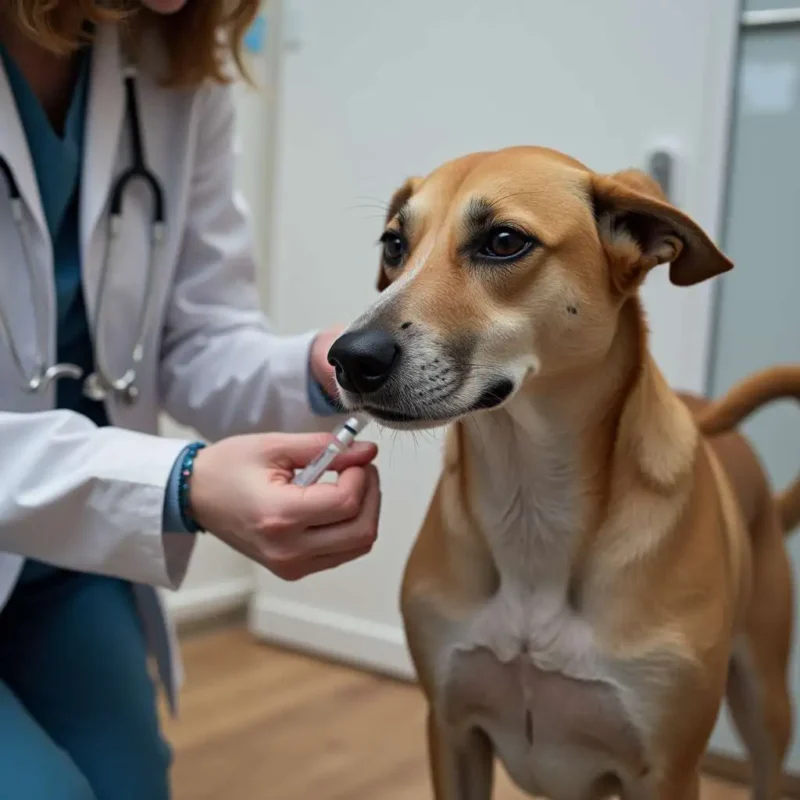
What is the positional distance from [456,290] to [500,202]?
0.10 metres

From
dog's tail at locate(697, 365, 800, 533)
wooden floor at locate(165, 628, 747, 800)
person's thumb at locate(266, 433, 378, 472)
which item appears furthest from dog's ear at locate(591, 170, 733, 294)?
wooden floor at locate(165, 628, 747, 800)

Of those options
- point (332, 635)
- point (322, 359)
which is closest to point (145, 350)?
point (322, 359)

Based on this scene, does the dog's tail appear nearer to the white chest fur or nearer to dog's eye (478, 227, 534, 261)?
the white chest fur

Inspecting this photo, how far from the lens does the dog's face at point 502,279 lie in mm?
829

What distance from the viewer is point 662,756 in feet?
3.10

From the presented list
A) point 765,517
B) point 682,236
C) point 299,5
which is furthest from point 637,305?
point 299,5

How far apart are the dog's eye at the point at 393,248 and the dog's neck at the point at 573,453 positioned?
19 centimetres

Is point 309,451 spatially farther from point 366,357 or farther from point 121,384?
point 121,384

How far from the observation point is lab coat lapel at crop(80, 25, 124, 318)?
1.12 m

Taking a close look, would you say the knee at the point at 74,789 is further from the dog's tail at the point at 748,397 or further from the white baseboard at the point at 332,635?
the white baseboard at the point at 332,635

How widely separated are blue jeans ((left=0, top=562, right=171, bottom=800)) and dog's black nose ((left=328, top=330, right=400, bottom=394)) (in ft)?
1.87

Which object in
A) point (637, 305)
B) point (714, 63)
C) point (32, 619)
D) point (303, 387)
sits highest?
point (714, 63)

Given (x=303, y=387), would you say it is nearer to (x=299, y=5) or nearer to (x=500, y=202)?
(x=500, y=202)

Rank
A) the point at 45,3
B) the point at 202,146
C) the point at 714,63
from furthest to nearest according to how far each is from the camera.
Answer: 1. the point at 714,63
2. the point at 202,146
3. the point at 45,3
